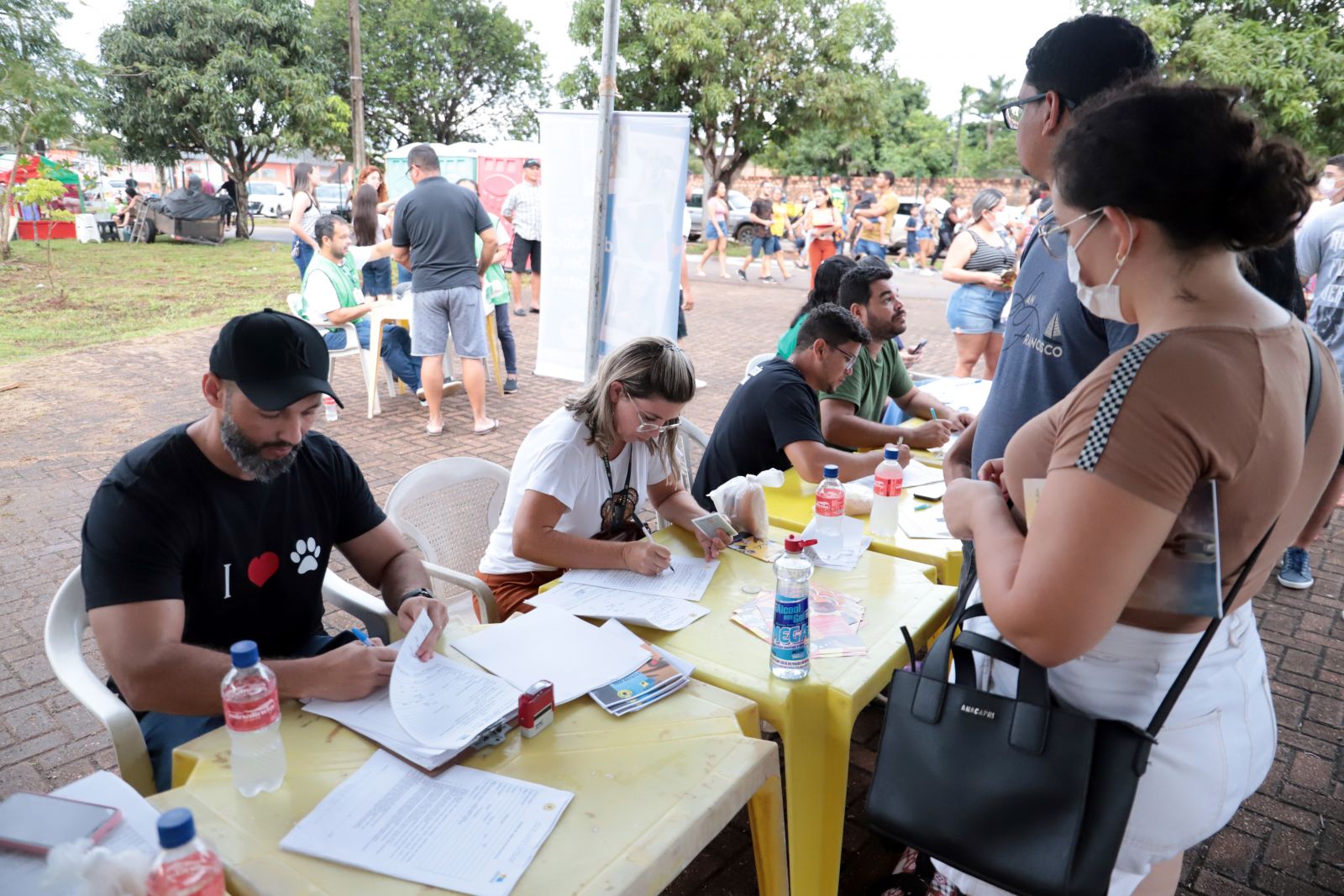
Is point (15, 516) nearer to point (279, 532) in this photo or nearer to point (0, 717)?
point (0, 717)

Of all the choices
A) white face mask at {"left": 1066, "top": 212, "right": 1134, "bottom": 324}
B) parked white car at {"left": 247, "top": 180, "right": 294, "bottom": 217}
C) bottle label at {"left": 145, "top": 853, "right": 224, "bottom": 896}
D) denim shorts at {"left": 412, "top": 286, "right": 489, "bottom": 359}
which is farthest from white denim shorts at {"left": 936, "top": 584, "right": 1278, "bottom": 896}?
parked white car at {"left": 247, "top": 180, "right": 294, "bottom": 217}

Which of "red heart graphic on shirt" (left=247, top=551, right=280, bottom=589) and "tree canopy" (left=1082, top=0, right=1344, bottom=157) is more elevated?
"tree canopy" (left=1082, top=0, right=1344, bottom=157)

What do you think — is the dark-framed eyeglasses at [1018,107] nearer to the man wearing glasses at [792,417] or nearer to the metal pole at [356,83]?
the man wearing glasses at [792,417]

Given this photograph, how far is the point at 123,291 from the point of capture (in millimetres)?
12336

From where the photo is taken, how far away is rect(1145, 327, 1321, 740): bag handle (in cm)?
119

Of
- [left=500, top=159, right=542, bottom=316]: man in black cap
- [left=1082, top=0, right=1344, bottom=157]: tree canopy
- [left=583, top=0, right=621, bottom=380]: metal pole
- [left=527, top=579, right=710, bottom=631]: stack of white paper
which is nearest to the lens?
[left=527, top=579, right=710, bottom=631]: stack of white paper

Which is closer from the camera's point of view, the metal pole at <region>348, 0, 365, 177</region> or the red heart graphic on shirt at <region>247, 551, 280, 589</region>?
the red heart graphic on shirt at <region>247, 551, 280, 589</region>

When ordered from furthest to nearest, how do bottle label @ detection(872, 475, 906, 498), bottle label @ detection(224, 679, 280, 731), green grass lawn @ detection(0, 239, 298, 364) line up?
1. green grass lawn @ detection(0, 239, 298, 364)
2. bottle label @ detection(872, 475, 906, 498)
3. bottle label @ detection(224, 679, 280, 731)

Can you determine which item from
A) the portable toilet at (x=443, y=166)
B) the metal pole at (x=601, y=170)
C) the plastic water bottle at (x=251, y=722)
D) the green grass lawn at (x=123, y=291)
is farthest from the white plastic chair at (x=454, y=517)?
the portable toilet at (x=443, y=166)


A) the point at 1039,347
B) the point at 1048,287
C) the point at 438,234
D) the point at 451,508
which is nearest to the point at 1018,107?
the point at 1048,287

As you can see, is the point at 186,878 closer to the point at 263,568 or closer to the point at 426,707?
the point at 426,707

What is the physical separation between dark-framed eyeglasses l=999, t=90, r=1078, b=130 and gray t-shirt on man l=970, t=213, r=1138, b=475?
249 millimetres

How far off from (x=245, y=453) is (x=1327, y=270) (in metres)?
4.99

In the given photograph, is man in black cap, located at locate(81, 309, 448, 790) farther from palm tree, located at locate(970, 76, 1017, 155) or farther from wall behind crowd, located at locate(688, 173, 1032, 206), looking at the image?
palm tree, located at locate(970, 76, 1017, 155)
